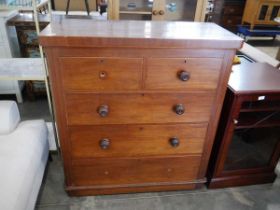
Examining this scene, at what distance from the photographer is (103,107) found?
1.20 metres

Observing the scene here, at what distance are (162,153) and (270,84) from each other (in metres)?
0.74

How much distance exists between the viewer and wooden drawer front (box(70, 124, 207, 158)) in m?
1.30

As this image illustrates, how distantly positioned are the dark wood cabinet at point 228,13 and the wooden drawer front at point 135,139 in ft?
12.9

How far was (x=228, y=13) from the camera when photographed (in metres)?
4.68

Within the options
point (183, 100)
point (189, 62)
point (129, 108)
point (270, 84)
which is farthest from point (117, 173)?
point (270, 84)

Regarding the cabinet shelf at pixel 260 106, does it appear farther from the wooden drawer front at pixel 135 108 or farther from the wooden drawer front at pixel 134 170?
the wooden drawer front at pixel 134 170

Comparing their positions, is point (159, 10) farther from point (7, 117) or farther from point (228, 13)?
point (228, 13)

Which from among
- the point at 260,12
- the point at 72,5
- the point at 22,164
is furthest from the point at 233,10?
the point at 22,164

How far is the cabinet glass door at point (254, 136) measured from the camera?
4.62ft

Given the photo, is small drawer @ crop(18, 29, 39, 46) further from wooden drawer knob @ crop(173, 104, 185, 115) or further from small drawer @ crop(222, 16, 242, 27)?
small drawer @ crop(222, 16, 242, 27)

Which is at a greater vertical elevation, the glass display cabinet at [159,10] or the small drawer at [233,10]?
the glass display cabinet at [159,10]

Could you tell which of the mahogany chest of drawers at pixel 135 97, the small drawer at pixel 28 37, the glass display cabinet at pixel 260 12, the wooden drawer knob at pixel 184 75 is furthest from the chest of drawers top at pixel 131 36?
the glass display cabinet at pixel 260 12

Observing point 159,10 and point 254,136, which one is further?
point 159,10

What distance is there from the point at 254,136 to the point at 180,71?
2.51ft
